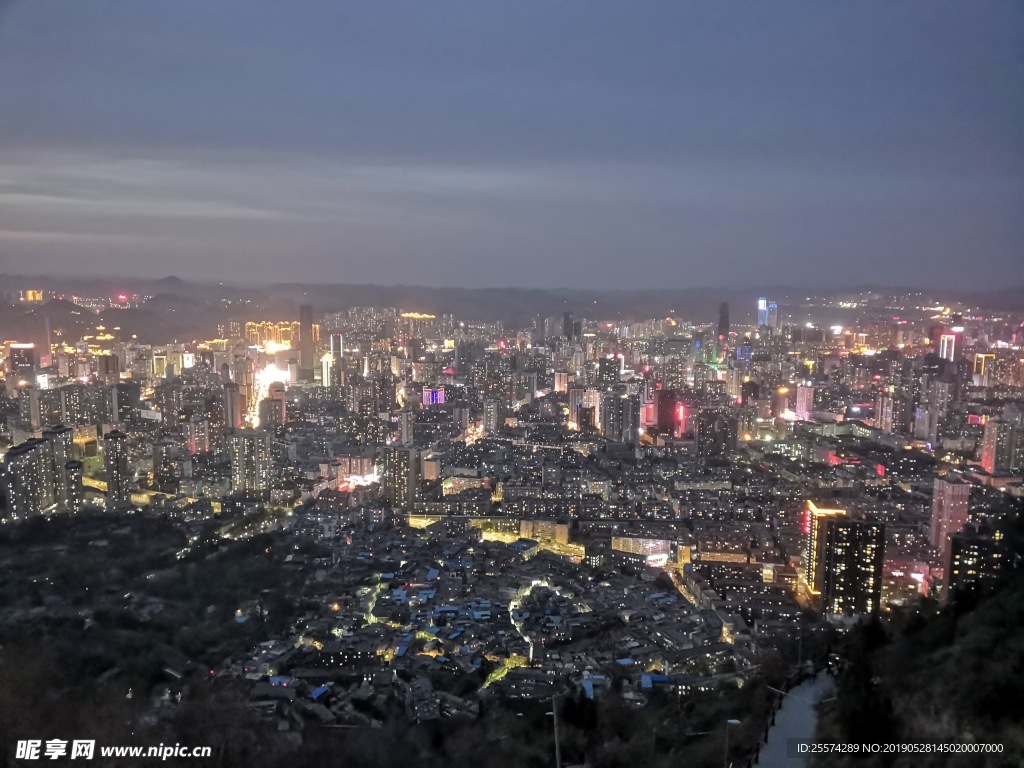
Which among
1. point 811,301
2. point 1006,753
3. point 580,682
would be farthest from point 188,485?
point 1006,753

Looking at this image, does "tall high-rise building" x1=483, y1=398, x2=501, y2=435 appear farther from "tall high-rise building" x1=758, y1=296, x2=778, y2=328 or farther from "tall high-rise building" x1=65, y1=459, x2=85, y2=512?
"tall high-rise building" x1=65, y1=459, x2=85, y2=512

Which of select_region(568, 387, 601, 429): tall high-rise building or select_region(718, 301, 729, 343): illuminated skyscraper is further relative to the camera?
select_region(568, 387, 601, 429): tall high-rise building

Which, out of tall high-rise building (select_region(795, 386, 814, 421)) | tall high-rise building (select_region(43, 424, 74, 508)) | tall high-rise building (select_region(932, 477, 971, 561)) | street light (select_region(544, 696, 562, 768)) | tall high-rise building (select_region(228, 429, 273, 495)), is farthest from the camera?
tall high-rise building (select_region(795, 386, 814, 421))

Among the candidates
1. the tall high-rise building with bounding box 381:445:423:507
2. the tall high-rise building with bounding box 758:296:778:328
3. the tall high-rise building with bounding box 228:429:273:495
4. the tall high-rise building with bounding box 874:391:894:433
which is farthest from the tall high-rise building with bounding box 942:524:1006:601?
the tall high-rise building with bounding box 228:429:273:495

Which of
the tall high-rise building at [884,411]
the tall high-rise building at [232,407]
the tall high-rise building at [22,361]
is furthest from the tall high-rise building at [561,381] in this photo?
the tall high-rise building at [22,361]

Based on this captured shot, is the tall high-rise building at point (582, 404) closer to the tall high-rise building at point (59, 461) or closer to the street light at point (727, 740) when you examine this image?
the tall high-rise building at point (59, 461)

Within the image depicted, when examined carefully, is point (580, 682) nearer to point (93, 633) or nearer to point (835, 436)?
point (93, 633)

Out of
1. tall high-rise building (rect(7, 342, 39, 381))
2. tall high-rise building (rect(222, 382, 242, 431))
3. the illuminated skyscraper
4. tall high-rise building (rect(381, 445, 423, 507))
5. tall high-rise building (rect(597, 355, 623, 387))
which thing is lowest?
tall high-rise building (rect(381, 445, 423, 507))
